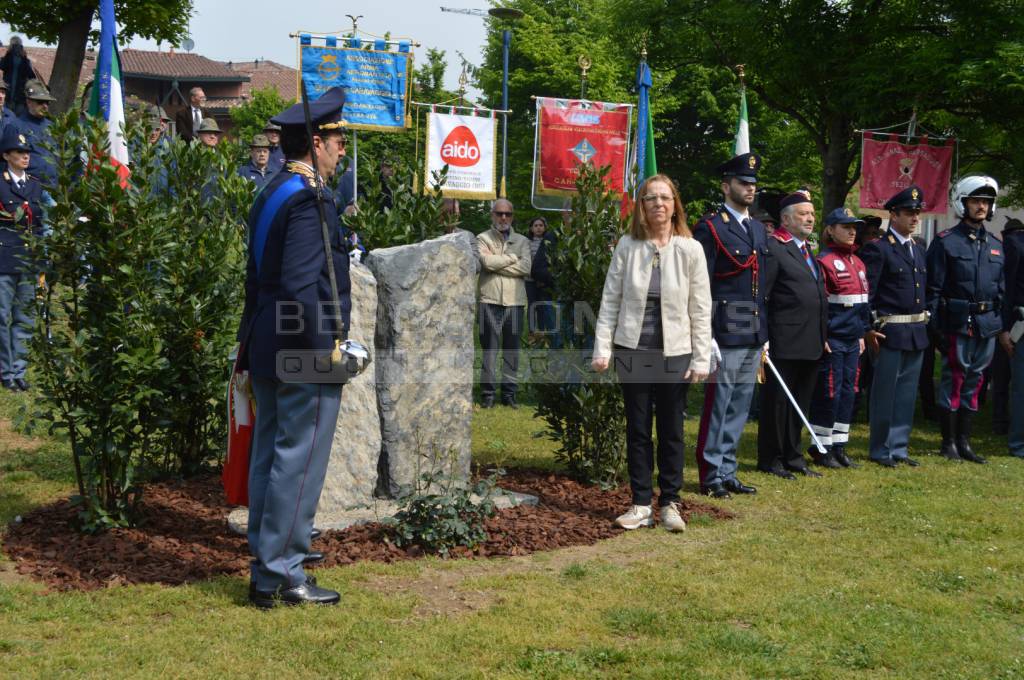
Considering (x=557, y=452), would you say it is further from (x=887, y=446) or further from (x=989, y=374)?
(x=989, y=374)

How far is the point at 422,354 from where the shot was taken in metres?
6.70

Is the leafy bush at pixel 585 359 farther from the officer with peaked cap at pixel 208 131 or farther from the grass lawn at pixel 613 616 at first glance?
the officer with peaked cap at pixel 208 131

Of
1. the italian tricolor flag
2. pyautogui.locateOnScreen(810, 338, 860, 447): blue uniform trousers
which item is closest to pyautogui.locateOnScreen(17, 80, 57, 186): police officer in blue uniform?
the italian tricolor flag

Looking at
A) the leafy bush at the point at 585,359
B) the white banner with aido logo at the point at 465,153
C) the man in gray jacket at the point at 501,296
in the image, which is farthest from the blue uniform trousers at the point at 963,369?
the white banner with aido logo at the point at 465,153

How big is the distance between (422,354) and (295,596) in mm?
2131

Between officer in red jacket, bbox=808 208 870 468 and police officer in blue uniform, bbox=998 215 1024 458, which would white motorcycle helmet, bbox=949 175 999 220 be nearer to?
police officer in blue uniform, bbox=998 215 1024 458

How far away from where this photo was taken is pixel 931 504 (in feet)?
24.7

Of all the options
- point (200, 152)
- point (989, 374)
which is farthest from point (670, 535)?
point (989, 374)

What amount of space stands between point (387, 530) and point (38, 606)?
194 centimetres

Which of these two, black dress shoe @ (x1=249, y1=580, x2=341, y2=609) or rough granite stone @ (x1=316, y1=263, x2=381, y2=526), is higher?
rough granite stone @ (x1=316, y1=263, x2=381, y2=526)

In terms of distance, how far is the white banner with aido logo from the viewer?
48.0 ft

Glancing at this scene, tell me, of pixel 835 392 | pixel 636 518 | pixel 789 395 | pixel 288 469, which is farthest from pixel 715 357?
pixel 288 469

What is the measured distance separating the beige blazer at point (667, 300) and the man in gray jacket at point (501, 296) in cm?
519

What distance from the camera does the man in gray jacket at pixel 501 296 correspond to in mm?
11812
